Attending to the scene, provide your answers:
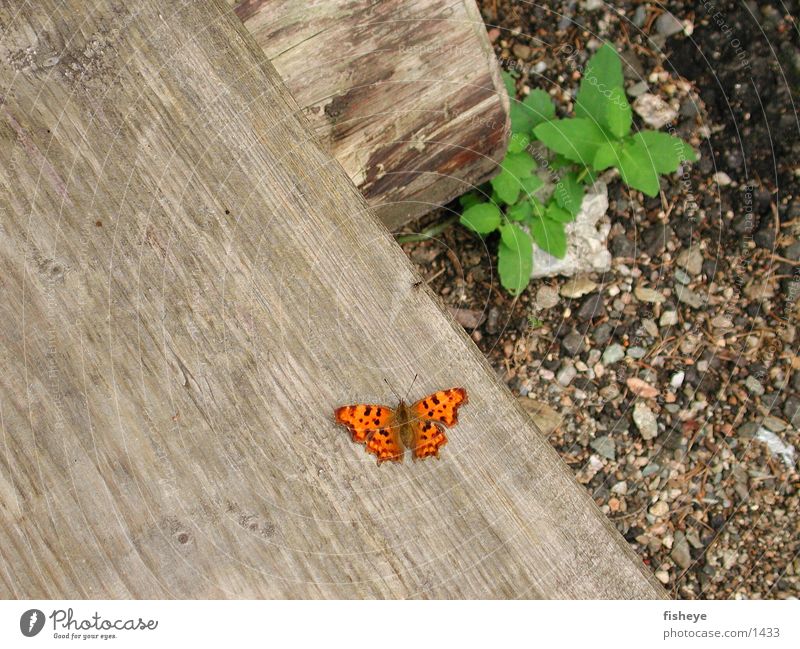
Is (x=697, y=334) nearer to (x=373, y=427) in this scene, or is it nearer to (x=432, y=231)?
(x=432, y=231)

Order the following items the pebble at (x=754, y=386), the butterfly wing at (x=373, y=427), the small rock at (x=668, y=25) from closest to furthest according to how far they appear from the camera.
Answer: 1. the butterfly wing at (x=373, y=427)
2. the pebble at (x=754, y=386)
3. the small rock at (x=668, y=25)

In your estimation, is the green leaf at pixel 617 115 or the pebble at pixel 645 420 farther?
the pebble at pixel 645 420

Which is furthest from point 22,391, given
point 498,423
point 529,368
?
point 529,368

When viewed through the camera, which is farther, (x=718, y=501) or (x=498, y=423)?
(x=718, y=501)

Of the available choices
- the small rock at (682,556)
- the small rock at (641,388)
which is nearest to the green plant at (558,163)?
the small rock at (641,388)

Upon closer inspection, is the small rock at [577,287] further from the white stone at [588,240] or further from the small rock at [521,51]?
the small rock at [521,51]

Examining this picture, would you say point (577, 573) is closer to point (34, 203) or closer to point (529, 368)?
point (529, 368)

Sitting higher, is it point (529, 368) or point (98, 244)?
point (98, 244)
